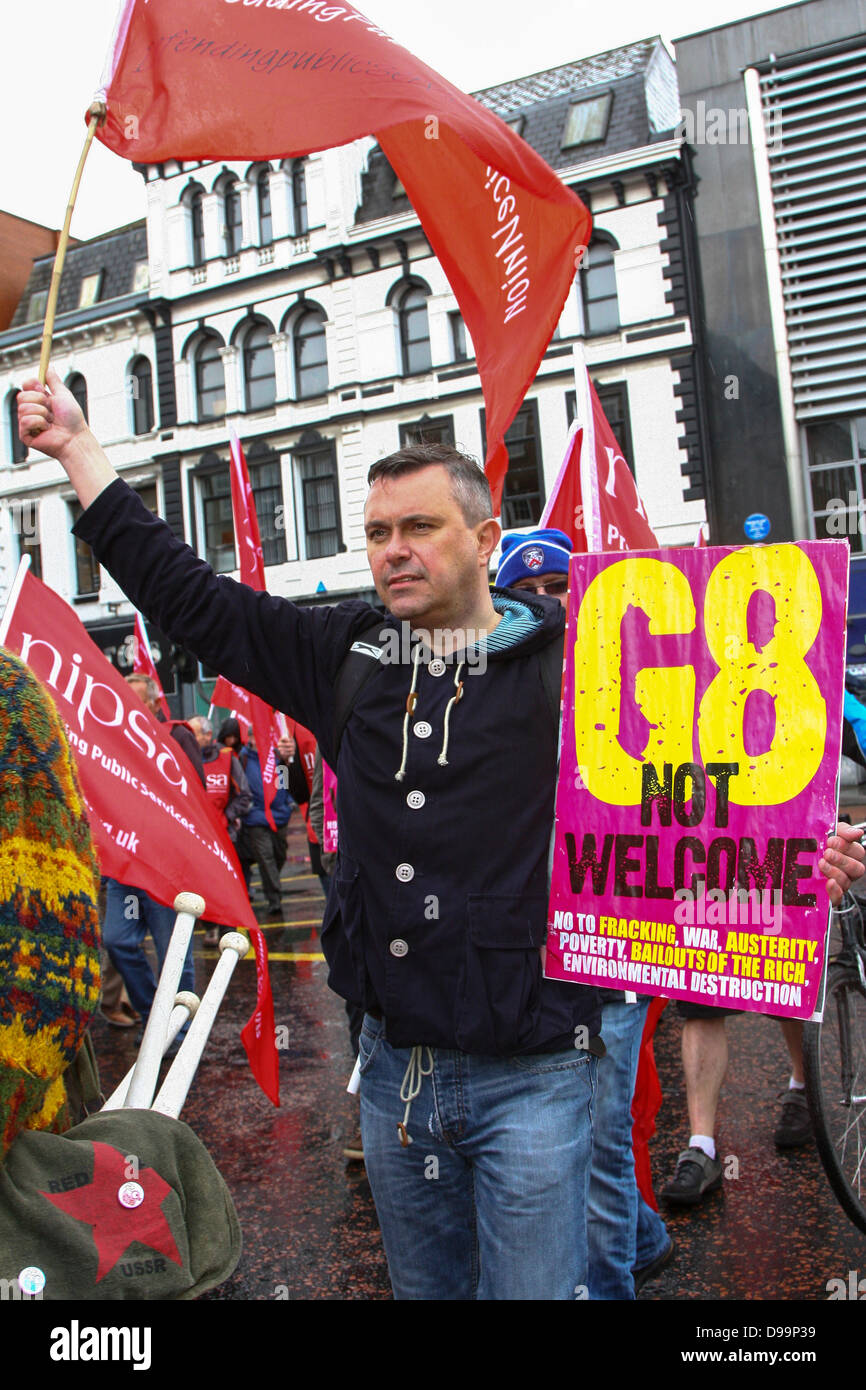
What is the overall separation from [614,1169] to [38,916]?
197 cm

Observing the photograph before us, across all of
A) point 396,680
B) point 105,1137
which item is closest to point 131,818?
point 396,680

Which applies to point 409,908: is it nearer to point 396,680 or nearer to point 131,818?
point 396,680

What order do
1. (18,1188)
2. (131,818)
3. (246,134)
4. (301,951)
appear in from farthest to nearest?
(301,951) → (131,818) → (246,134) → (18,1188)

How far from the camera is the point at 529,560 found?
152 inches

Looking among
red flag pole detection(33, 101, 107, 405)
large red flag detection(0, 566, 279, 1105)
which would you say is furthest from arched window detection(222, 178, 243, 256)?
red flag pole detection(33, 101, 107, 405)

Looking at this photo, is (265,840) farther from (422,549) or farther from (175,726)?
(422,549)

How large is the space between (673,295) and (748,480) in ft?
11.8

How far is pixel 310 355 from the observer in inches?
961

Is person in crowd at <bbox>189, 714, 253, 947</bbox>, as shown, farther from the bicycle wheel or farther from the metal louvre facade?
the metal louvre facade

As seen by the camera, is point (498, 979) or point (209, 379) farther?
Result: point (209, 379)

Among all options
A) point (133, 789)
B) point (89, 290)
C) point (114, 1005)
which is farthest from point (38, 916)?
point (89, 290)

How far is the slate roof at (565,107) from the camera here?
21.7m

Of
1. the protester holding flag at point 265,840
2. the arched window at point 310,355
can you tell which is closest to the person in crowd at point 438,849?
the protester holding flag at point 265,840

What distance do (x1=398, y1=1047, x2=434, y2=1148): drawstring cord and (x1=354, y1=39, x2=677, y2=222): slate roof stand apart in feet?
73.0
